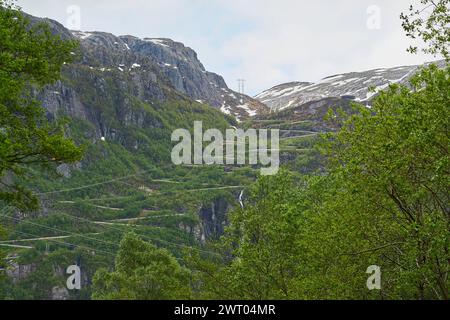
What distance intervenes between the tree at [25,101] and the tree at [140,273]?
32.2m

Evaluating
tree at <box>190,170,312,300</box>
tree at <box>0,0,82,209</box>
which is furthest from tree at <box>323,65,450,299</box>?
tree at <box>0,0,82,209</box>

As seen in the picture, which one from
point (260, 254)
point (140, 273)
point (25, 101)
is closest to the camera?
point (25, 101)

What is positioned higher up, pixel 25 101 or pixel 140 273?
pixel 25 101

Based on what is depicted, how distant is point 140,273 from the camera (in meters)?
73.9

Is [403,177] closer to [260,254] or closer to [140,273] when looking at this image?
[260,254]

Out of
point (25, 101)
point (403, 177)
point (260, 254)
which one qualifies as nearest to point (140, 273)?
point (260, 254)

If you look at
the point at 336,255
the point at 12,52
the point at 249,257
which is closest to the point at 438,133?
the point at 336,255

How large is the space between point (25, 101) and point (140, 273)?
46567mm

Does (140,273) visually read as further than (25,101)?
Yes

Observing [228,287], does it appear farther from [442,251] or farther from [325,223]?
[442,251]

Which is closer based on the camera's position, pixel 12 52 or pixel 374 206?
pixel 12 52

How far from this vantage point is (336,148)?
3394cm
